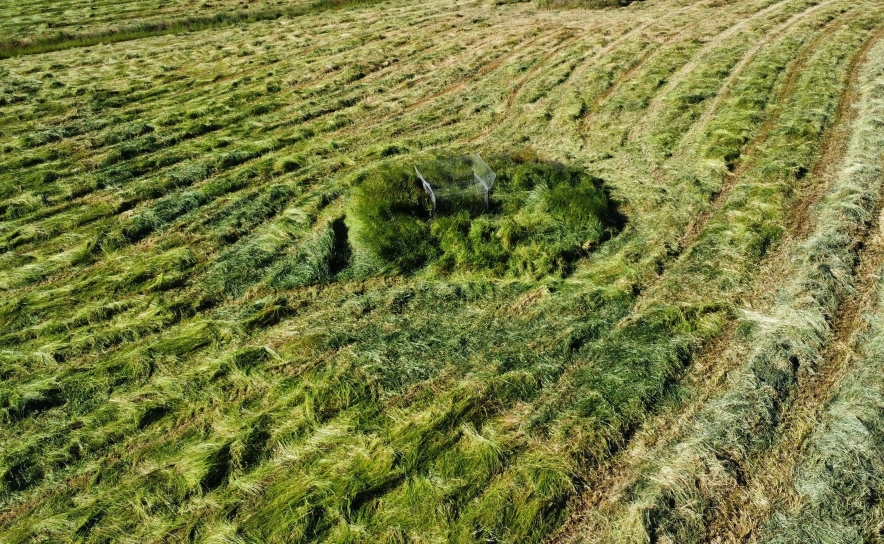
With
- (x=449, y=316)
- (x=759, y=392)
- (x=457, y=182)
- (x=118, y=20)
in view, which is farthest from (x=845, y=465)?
(x=118, y=20)

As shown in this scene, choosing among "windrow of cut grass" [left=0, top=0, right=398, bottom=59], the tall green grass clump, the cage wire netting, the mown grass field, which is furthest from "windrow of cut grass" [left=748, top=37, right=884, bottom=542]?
"windrow of cut grass" [left=0, top=0, right=398, bottom=59]

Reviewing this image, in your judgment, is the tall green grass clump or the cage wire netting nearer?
the tall green grass clump

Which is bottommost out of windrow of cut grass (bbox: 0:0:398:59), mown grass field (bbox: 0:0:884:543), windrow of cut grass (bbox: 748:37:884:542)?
windrow of cut grass (bbox: 748:37:884:542)

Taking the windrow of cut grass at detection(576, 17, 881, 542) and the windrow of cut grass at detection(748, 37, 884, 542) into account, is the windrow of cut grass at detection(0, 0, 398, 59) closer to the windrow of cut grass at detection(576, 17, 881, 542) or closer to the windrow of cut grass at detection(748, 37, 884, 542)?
the windrow of cut grass at detection(576, 17, 881, 542)

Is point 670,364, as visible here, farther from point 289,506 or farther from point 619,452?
point 289,506

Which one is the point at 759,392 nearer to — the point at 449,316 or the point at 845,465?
the point at 845,465

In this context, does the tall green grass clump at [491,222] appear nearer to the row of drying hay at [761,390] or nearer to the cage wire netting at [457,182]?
the cage wire netting at [457,182]
